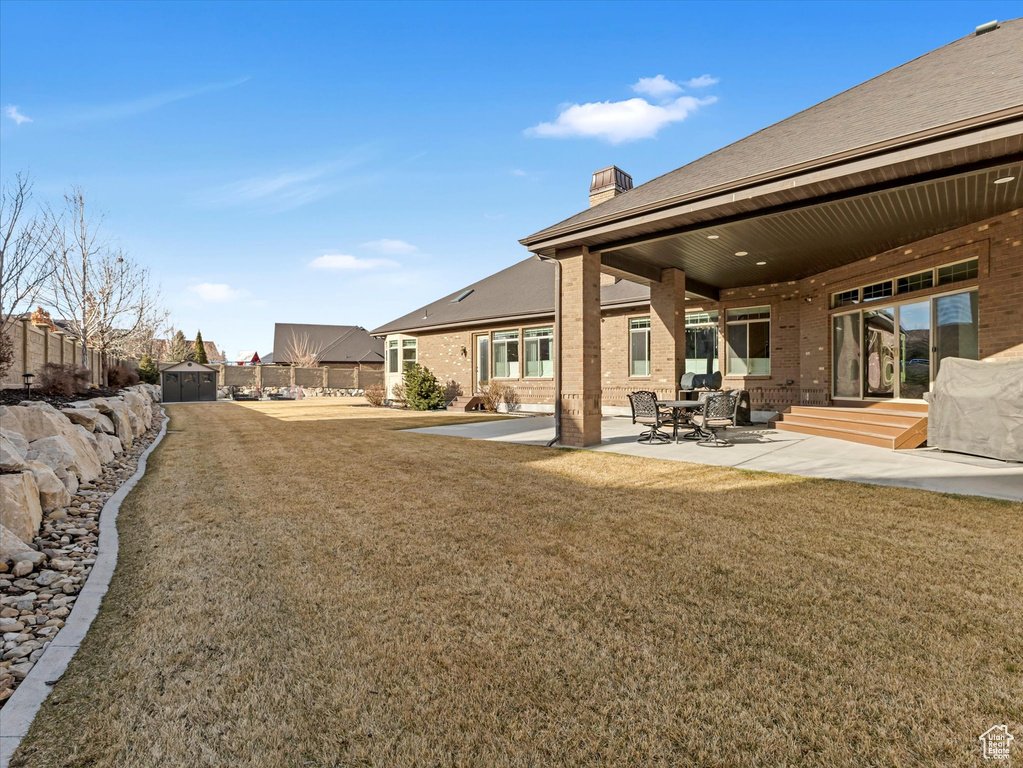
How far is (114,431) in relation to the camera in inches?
343

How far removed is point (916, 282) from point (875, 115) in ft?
14.7

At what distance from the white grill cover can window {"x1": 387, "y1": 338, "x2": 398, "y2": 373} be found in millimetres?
20219

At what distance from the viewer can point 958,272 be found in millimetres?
8594

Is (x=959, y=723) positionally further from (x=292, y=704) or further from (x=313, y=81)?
(x=313, y=81)

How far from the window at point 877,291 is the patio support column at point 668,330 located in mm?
3833

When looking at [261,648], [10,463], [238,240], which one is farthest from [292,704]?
[238,240]

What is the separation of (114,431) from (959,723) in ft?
36.3

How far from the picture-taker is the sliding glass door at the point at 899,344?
8594 millimetres

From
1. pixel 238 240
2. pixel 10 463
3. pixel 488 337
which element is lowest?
pixel 10 463

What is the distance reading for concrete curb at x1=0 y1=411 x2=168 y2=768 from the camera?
6.05 ft

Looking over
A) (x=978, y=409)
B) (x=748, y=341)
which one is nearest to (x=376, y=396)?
(x=748, y=341)

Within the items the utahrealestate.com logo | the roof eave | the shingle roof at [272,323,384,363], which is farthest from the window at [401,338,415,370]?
the utahrealestate.com logo

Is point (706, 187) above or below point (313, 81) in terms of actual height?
below

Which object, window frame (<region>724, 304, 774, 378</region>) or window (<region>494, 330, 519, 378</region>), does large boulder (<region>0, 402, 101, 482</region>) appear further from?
window frame (<region>724, 304, 774, 378</region>)
